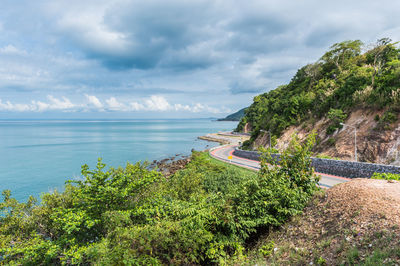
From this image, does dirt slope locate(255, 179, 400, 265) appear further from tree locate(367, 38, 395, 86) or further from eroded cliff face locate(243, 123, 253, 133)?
eroded cliff face locate(243, 123, 253, 133)

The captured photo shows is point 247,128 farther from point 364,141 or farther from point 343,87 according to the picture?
point 364,141

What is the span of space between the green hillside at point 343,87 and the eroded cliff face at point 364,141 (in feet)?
4.49

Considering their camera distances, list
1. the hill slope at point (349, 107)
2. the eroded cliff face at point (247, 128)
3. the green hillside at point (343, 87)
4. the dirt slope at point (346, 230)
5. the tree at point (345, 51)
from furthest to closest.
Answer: the eroded cliff face at point (247, 128) < the tree at point (345, 51) < the green hillside at point (343, 87) < the hill slope at point (349, 107) < the dirt slope at point (346, 230)

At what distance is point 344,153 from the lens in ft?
100

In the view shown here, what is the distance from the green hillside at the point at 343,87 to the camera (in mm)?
31944

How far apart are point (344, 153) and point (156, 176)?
28.4m

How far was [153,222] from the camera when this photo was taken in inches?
375

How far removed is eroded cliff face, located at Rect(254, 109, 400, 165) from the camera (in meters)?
26.7

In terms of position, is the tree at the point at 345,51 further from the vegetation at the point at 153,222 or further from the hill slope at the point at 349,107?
the vegetation at the point at 153,222

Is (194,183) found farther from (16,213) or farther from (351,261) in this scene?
(351,261)

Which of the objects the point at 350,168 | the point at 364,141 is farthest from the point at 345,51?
the point at 350,168

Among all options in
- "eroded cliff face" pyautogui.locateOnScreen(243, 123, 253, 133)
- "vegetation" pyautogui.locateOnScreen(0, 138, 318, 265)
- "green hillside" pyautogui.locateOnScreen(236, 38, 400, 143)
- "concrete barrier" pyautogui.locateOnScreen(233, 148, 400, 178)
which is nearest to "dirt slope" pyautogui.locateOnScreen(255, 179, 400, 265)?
"vegetation" pyautogui.locateOnScreen(0, 138, 318, 265)

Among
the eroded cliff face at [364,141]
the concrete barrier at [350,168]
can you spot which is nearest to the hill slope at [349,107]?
the eroded cliff face at [364,141]

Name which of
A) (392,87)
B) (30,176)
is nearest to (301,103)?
(392,87)
